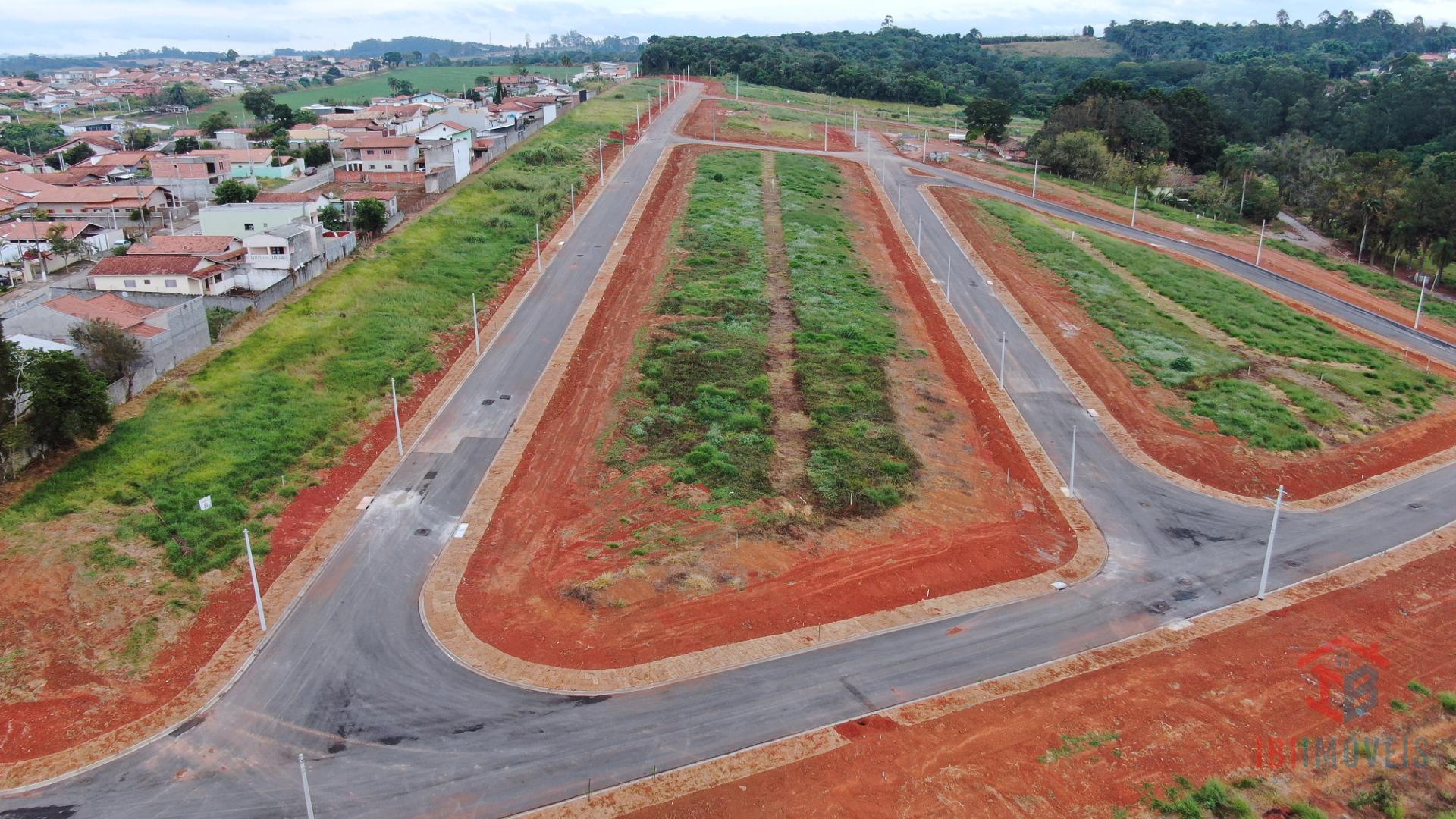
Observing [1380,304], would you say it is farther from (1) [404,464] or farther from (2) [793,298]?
(1) [404,464]

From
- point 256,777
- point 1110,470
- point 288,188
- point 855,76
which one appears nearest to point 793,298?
point 1110,470

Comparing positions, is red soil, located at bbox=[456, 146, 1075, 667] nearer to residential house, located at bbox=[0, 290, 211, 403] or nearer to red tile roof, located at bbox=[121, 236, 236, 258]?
residential house, located at bbox=[0, 290, 211, 403]

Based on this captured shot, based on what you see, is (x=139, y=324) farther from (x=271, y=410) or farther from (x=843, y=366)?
(x=843, y=366)

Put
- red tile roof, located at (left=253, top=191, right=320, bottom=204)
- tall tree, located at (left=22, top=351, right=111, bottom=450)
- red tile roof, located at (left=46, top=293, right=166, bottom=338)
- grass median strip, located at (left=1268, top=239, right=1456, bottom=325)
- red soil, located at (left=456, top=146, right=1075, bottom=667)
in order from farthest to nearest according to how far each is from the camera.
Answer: red tile roof, located at (left=253, top=191, right=320, bottom=204) → grass median strip, located at (left=1268, top=239, right=1456, bottom=325) → red tile roof, located at (left=46, top=293, right=166, bottom=338) → tall tree, located at (left=22, top=351, right=111, bottom=450) → red soil, located at (left=456, top=146, right=1075, bottom=667)

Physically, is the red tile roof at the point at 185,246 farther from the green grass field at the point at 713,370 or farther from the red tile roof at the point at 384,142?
the red tile roof at the point at 384,142

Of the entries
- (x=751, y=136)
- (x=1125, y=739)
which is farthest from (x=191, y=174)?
(x=1125, y=739)

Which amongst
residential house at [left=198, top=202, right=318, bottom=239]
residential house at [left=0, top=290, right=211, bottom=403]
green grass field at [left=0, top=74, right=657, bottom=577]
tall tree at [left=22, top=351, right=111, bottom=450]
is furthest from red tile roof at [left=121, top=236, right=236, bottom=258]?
tall tree at [left=22, top=351, right=111, bottom=450]
